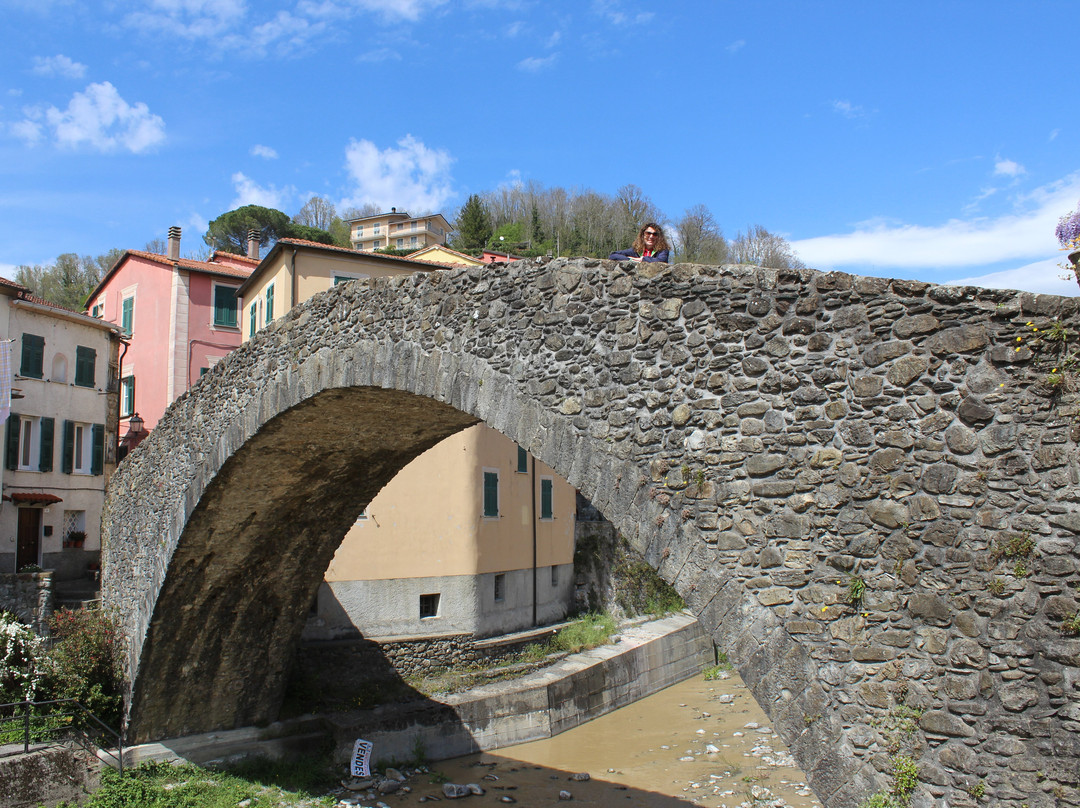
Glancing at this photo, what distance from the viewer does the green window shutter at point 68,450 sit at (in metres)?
18.9

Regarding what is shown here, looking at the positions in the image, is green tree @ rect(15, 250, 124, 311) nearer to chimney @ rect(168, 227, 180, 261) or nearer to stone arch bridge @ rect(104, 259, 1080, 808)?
chimney @ rect(168, 227, 180, 261)

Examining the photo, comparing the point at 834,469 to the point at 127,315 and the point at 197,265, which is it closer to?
the point at 197,265

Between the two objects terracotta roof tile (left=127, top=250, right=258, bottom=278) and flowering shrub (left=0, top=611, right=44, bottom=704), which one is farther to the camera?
terracotta roof tile (left=127, top=250, right=258, bottom=278)

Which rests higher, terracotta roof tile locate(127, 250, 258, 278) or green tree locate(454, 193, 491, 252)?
green tree locate(454, 193, 491, 252)

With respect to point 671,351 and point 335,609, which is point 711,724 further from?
point 671,351

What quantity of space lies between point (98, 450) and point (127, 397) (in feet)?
18.3

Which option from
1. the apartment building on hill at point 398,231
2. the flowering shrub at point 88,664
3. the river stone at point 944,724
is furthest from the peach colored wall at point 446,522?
the apartment building on hill at point 398,231

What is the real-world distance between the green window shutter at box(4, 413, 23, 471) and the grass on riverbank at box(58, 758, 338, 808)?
8640 millimetres

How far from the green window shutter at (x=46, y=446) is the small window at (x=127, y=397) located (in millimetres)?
5836

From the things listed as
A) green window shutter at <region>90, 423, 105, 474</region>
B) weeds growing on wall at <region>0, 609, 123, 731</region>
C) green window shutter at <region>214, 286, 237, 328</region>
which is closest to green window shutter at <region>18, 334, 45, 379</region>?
green window shutter at <region>90, 423, 105, 474</region>

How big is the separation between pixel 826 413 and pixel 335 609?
1265cm

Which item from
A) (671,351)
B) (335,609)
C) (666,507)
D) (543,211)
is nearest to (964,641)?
(666,507)

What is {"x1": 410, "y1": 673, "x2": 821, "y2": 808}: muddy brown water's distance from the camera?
1290 centimetres

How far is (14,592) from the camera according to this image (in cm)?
1419
